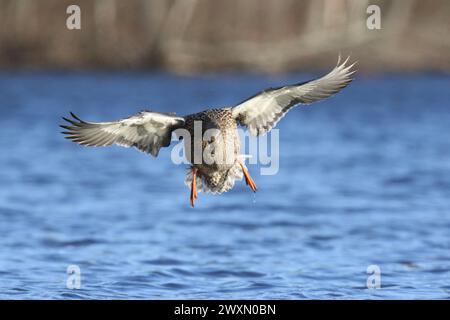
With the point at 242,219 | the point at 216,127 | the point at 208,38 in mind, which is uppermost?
the point at 208,38

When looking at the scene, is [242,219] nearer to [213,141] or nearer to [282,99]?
[282,99]

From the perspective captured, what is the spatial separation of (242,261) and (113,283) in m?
1.82

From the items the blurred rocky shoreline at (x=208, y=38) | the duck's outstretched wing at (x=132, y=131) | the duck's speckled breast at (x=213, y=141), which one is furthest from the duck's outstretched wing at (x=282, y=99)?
the blurred rocky shoreline at (x=208, y=38)

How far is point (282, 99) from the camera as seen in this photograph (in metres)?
8.44

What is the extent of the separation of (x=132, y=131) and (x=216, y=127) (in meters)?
0.82

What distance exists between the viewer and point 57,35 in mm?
40156

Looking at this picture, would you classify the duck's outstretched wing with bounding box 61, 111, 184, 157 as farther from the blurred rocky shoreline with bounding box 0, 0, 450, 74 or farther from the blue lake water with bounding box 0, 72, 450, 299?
the blurred rocky shoreline with bounding box 0, 0, 450, 74

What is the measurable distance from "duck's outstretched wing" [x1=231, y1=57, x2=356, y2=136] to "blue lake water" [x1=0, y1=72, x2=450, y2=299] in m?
1.63

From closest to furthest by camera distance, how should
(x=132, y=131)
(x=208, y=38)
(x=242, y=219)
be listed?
(x=132, y=131), (x=242, y=219), (x=208, y=38)

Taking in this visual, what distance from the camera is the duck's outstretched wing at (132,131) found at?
8.12m

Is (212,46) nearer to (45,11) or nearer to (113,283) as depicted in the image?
(45,11)

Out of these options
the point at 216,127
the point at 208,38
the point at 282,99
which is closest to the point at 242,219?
the point at 282,99

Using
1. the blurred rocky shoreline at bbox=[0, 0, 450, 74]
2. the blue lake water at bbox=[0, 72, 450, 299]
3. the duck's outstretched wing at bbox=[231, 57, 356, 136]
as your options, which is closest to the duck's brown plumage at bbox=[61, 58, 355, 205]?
the duck's outstretched wing at bbox=[231, 57, 356, 136]

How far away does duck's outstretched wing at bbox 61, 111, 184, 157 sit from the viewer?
8117 mm
